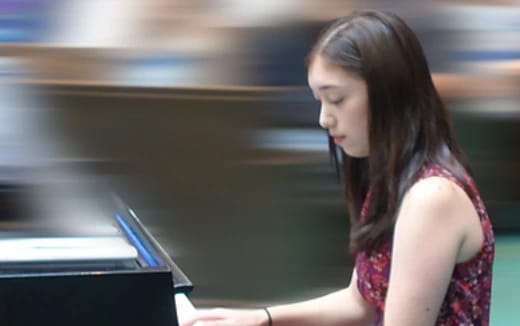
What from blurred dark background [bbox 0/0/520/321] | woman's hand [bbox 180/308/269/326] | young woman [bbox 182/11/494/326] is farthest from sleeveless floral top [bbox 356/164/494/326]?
blurred dark background [bbox 0/0/520/321]

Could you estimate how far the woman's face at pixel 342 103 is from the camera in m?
1.32

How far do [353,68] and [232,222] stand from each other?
149 centimetres

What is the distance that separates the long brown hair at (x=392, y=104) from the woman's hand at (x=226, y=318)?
9.8 inches

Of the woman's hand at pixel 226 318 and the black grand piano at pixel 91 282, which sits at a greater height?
the black grand piano at pixel 91 282

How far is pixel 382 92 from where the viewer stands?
4.26 ft

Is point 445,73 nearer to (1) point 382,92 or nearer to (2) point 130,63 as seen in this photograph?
(2) point 130,63

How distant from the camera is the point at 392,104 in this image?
4.29 ft

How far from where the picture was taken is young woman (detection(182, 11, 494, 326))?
1279mm

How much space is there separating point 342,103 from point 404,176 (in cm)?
14

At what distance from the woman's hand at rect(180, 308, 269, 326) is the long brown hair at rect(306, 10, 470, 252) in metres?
0.25

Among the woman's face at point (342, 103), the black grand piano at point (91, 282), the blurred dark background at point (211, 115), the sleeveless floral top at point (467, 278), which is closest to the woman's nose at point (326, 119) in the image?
the woman's face at point (342, 103)

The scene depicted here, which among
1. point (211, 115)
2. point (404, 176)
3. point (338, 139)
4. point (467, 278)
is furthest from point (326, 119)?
point (211, 115)

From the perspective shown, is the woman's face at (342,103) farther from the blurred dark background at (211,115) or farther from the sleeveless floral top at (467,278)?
the blurred dark background at (211,115)

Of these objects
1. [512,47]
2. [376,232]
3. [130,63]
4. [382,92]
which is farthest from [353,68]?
[512,47]
